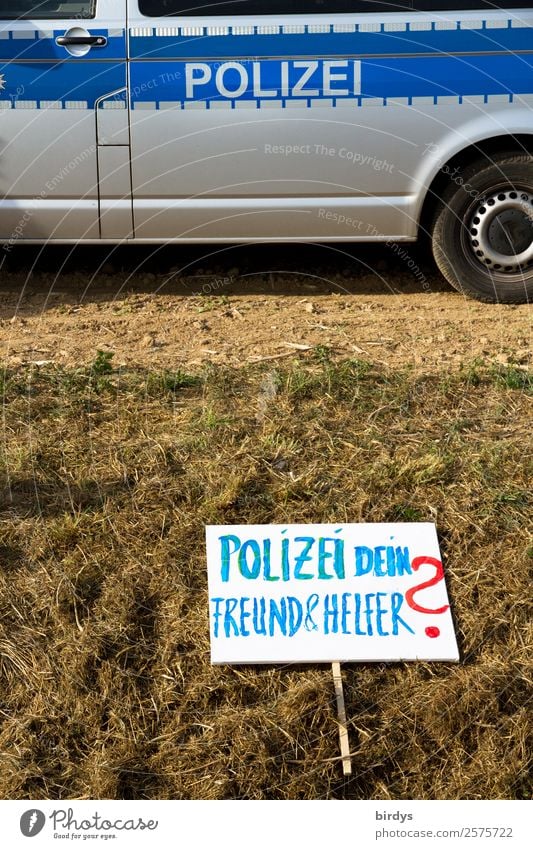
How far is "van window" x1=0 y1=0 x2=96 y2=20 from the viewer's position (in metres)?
5.23

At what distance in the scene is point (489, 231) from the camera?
5.45 meters

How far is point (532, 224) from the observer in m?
5.42

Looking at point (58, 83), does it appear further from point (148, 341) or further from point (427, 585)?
point (427, 585)

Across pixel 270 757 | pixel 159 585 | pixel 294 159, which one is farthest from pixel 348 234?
pixel 270 757

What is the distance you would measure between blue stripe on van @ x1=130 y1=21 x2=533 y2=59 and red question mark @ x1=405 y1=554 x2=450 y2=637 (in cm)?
266

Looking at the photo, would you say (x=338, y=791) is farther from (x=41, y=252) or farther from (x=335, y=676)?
(x=41, y=252)

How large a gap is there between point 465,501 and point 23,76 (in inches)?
120

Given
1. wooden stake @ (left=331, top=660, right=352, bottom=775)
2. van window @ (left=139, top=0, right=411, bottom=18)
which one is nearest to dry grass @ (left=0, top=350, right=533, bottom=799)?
wooden stake @ (left=331, top=660, right=352, bottom=775)

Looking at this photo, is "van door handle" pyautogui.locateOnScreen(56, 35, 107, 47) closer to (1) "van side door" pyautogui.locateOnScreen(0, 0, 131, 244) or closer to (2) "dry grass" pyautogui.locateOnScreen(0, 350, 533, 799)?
(1) "van side door" pyautogui.locateOnScreen(0, 0, 131, 244)

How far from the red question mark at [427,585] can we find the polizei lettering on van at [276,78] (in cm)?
255

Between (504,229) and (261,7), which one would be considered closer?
(261,7)

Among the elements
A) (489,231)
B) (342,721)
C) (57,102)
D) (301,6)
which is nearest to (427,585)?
(342,721)

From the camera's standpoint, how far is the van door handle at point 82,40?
520 cm

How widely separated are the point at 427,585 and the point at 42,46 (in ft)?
10.7
